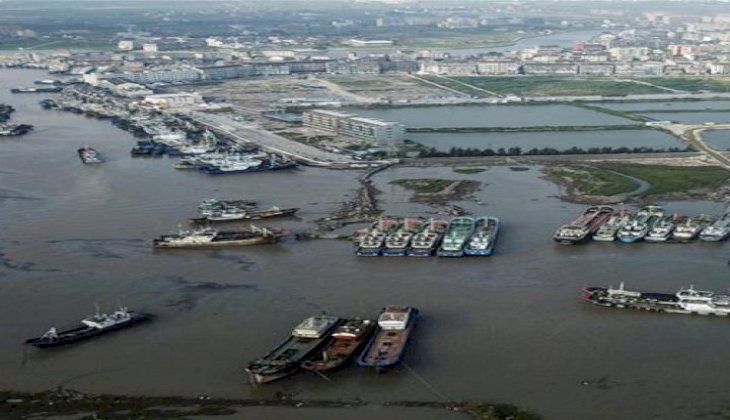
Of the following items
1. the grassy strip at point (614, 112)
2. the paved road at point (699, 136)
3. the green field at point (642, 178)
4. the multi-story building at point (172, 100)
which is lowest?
the grassy strip at point (614, 112)

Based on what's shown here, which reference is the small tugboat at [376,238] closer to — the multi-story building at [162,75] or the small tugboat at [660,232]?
the small tugboat at [660,232]

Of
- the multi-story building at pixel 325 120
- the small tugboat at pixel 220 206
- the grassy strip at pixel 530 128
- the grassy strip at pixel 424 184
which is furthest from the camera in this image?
the grassy strip at pixel 530 128

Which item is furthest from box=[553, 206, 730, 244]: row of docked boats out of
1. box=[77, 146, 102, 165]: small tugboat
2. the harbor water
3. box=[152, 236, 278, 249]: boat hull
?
box=[77, 146, 102, 165]: small tugboat

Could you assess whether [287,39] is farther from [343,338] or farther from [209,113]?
[343,338]

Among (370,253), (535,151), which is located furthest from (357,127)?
(370,253)

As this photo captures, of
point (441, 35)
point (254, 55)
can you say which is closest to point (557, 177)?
point (254, 55)

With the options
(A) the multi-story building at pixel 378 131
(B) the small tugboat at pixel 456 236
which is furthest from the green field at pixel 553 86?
(B) the small tugboat at pixel 456 236

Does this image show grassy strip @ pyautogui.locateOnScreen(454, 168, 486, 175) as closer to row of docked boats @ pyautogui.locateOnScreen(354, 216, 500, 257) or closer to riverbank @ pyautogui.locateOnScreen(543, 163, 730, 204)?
riverbank @ pyautogui.locateOnScreen(543, 163, 730, 204)
